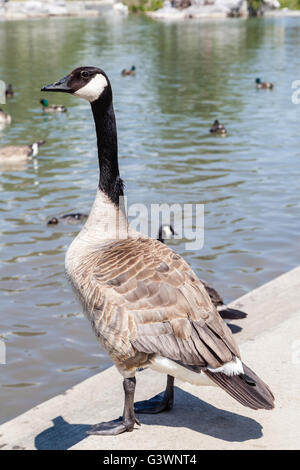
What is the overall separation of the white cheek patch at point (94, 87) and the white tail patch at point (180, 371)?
226 centimetres

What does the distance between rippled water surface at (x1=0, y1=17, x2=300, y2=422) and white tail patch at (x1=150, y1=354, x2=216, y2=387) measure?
2.99 meters

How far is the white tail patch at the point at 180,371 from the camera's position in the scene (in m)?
4.32

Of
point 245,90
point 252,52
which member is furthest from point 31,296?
point 252,52

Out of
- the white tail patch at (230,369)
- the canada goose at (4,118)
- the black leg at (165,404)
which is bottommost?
the canada goose at (4,118)

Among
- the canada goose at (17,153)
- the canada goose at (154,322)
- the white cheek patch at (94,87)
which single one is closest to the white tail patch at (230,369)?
the canada goose at (154,322)

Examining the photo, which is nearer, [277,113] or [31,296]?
[31,296]

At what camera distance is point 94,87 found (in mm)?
5434

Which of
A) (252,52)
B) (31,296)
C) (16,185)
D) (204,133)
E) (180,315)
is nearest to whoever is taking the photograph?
(180,315)

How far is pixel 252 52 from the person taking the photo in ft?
159

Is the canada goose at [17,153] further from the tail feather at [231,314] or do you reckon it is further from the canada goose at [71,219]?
the tail feather at [231,314]

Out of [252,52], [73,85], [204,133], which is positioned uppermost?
[73,85]

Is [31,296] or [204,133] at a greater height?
[31,296]
